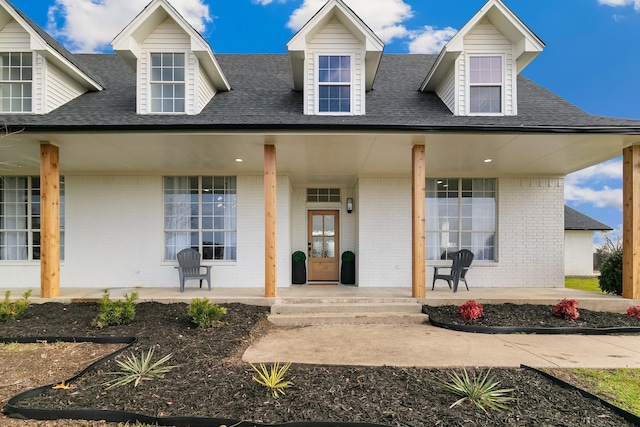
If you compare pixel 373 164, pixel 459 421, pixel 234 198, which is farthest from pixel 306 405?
pixel 234 198

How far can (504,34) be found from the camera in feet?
23.9

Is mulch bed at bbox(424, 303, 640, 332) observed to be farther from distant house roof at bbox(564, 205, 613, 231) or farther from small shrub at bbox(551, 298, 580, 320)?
distant house roof at bbox(564, 205, 613, 231)

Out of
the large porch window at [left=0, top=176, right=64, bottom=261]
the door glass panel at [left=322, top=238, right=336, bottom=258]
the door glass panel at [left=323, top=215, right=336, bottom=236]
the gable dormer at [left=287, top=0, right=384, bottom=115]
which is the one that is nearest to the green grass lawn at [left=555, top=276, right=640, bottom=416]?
the gable dormer at [left=287, top=0, right=384, bottom=115]

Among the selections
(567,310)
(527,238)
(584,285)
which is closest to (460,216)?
(527,238)

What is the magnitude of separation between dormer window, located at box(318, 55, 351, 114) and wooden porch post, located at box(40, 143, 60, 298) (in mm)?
5320

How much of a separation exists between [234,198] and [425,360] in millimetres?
6389

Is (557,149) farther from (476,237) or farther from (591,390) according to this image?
(591,390)

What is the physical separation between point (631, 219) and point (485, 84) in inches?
152

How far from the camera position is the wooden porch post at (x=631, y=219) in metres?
6.73

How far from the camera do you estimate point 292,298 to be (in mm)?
6840

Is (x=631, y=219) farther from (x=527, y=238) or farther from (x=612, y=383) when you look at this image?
(x=612, y=383)

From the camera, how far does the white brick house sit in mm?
6473

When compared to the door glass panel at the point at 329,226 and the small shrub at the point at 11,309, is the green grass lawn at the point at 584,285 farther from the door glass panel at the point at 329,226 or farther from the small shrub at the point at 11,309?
the small shrub at the point at 11,309

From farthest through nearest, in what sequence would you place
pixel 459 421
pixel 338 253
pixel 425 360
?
pixel 338 253
pixel 425 360
pixel 459 421
